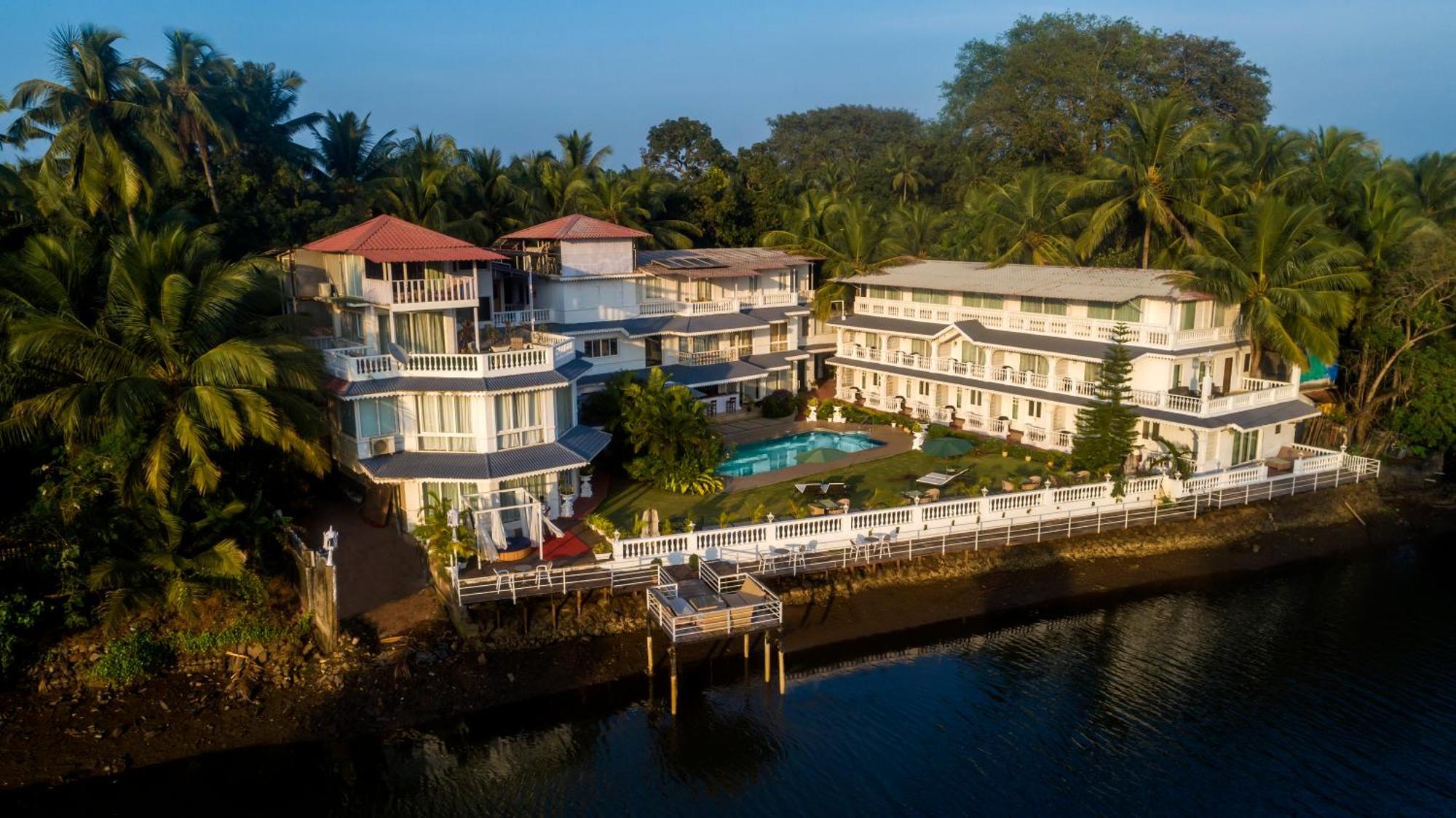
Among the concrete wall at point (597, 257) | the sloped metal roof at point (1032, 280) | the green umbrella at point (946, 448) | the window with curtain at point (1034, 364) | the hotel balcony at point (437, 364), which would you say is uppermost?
the concrete wall at point (597, 257)

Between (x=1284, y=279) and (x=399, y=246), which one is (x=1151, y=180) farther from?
(x=399, y=246)

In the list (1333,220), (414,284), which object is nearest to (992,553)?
(414,284)

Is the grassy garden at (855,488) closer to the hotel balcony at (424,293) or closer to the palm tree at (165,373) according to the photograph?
the hotel balcony at (424,293)

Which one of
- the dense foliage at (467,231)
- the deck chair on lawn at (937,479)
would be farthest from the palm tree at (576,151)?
the deck chair on lawn at (937,479)

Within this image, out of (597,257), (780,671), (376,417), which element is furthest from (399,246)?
(780,671)

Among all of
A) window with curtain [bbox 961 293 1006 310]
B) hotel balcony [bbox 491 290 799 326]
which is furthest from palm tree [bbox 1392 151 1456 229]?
hotel balcony [bbox 491 290 799 326]

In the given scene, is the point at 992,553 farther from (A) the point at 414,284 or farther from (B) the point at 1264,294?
(A) the point at 414,284

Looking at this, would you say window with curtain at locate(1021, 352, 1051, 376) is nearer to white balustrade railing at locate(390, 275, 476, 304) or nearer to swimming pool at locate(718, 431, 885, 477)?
swimming pool at locate(718, 431, 885, 477)
